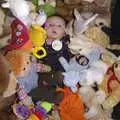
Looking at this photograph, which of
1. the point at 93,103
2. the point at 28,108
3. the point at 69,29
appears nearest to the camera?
the point at 28,108

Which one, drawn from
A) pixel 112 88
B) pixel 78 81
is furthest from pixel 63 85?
pixel 112 88

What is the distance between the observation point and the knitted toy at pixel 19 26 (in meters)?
2.21

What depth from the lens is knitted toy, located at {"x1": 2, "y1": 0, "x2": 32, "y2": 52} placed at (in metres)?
2.21

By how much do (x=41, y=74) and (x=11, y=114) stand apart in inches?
11.8

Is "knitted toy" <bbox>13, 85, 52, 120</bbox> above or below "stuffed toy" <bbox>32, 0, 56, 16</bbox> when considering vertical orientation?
below

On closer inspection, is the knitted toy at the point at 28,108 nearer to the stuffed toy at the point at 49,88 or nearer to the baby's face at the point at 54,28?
the stuffed toy at the point at 49,88

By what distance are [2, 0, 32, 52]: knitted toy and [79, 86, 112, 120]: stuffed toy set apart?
1.18 feet

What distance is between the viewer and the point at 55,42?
2.31 meters

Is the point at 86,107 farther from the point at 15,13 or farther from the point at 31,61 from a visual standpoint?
the point at 15,13

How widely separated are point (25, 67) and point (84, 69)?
32cm

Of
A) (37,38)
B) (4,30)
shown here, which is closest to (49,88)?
(37,38)

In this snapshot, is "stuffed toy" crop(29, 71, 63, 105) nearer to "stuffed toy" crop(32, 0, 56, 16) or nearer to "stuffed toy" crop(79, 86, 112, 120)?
"stuffed toy" crop(79, 86, 112, 120)

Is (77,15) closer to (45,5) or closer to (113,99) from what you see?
(45,5)

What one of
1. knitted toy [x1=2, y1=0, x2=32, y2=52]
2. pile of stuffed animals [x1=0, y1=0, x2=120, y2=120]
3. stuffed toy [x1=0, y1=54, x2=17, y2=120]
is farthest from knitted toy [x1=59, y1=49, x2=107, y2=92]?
stuffed toy [x1=0, y1=54, x2=17, y2=120]
